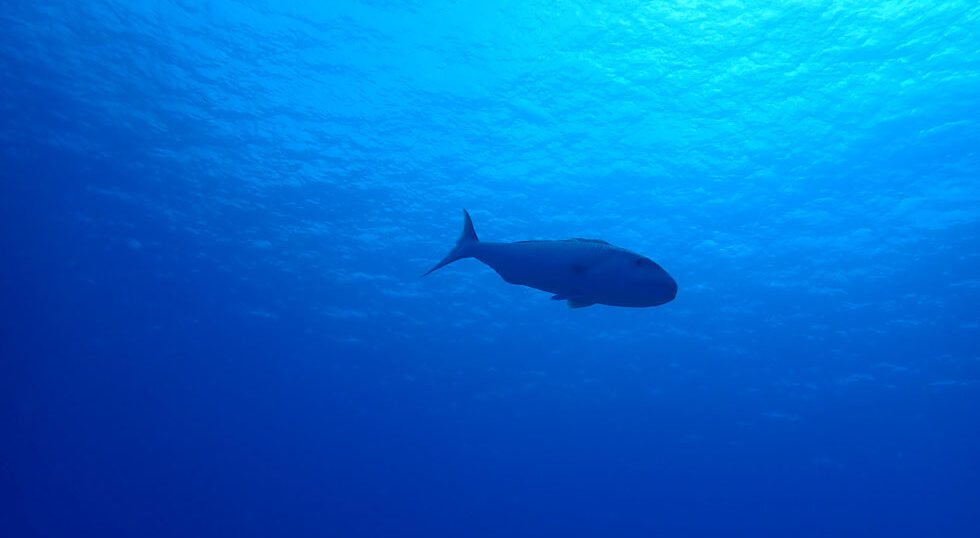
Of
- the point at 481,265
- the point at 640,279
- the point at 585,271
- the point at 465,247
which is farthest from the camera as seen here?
the point at 481,265

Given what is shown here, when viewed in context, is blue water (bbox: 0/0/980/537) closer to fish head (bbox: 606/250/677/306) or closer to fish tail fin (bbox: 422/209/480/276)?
fish tail fin (bbox: 422/209/480/276)

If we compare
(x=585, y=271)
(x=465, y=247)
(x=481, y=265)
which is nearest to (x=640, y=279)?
(x=585, y=271)

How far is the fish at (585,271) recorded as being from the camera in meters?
3.19

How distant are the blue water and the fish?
11056 millimetres

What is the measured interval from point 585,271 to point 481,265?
1802cm

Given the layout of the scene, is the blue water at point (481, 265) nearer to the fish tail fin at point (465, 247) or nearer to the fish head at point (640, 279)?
the fish tail fin at point (465, 247)

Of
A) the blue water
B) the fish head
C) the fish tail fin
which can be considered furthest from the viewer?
the blue water

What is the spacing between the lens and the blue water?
564 inches

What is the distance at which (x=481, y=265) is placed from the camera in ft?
70.2

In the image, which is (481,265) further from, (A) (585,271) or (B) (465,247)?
(A) (585,271)

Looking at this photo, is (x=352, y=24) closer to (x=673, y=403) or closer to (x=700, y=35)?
(x=700, y=35)

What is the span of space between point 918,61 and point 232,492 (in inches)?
1678

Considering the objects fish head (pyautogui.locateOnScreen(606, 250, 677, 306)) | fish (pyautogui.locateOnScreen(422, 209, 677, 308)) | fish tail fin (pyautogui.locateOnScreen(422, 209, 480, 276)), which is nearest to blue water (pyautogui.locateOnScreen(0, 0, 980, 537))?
fish tail fin (pyautogui.locateOnScreen(422, 209, 480, 276))

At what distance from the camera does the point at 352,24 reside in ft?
46.4
